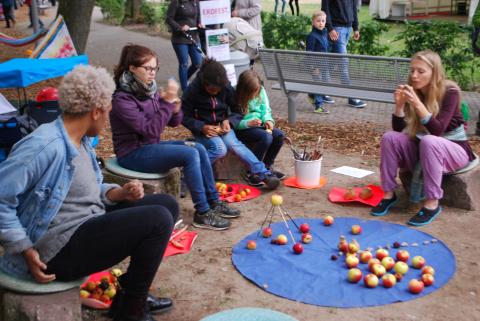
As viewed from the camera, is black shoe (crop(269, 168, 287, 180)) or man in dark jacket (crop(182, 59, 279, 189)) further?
black shoe (crop(269, 168, 287, 180))

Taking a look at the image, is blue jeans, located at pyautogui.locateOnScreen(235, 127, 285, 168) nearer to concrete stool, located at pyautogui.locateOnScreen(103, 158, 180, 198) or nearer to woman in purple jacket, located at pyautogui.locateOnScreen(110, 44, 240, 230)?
woman in purple jacket, located at pyautogui.locateOnScreen(110, 44, 240, 230)

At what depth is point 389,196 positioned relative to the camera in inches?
202

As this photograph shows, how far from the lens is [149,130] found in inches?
182

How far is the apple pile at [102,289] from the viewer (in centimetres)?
368

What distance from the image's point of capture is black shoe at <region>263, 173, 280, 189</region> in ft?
18.6

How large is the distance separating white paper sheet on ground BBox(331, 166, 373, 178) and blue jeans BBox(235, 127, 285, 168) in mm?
721

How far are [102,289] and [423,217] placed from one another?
2.59 metres

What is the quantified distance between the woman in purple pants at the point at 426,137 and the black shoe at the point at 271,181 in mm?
1005

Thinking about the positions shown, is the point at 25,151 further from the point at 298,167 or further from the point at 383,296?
the point at 298,167

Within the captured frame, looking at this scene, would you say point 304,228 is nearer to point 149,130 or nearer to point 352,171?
point 149,130

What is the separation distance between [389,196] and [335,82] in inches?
105

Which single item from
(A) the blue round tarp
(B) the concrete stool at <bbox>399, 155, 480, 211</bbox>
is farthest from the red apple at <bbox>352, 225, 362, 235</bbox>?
(B) the concrete stool at <bbox>399, 155, 480, 211</bbox>

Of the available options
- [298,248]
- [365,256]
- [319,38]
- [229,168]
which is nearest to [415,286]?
[365,256]

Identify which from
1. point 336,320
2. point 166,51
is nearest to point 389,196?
point 336,320
